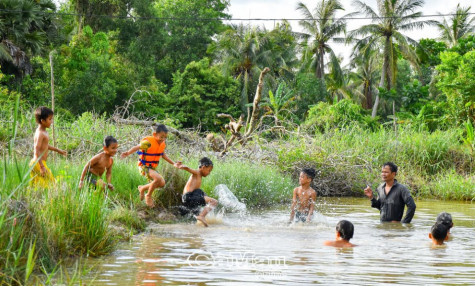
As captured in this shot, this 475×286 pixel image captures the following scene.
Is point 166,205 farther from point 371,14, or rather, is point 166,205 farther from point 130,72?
point 371,14

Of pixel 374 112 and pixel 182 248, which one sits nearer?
pixel 182 248

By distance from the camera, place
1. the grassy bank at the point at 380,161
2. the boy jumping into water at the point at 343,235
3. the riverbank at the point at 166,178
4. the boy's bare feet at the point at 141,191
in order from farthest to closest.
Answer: the grassy bank at the point at 380,161 < the boy's bare feet at the point at 141,191 < the boy jumping into water at the point at 343,235 < the riverbank at the point at 166,178

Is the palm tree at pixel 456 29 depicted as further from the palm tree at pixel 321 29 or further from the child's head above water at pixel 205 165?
the child's head above water at pixel 205 165

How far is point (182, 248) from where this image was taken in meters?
7.92

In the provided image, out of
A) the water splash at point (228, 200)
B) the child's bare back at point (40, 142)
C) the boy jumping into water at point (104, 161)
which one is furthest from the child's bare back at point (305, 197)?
the child's bare back at point (40, 142)

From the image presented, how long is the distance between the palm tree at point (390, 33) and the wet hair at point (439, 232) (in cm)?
3607

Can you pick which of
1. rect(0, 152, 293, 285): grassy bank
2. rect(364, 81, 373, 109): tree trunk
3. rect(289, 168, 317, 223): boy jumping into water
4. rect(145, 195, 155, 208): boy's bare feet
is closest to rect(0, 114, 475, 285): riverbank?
rect(0, 152, 293, 285): grassy bank

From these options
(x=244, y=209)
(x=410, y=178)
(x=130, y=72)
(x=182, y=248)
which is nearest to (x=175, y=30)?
(x=130, y=72)

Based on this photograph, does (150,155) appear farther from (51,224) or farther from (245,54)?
(245,54)

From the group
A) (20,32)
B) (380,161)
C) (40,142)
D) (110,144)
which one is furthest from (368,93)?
(40,142)

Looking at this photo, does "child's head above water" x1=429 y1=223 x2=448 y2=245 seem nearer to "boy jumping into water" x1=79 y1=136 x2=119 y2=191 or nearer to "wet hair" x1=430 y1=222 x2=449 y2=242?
"wet hair" x1=430 y1=222 x2=449 y2=242

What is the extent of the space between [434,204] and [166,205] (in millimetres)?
8378

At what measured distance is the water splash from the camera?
12.7 m

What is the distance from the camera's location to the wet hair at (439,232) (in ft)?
29.0
